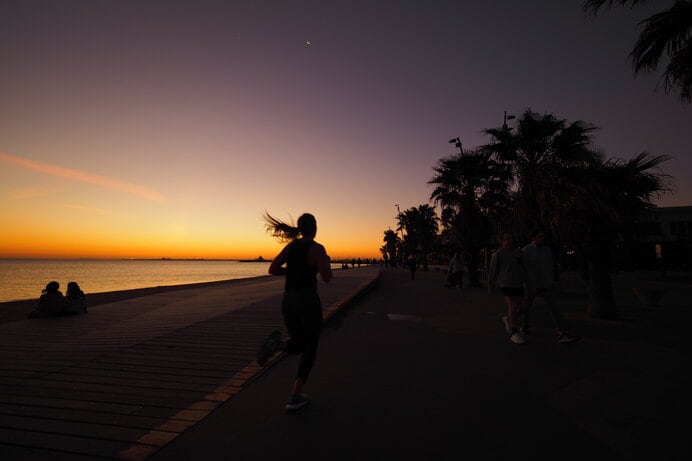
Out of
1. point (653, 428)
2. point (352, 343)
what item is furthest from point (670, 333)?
point (352, 343)

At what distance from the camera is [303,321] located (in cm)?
356

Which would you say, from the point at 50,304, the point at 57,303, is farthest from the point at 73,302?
the point at 50,304

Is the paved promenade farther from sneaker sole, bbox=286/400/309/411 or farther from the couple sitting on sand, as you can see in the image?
the couple sitting on sand

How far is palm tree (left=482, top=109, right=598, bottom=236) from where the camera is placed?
33.0ft

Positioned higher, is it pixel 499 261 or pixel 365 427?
pixel 499 261

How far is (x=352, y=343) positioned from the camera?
6.53 m

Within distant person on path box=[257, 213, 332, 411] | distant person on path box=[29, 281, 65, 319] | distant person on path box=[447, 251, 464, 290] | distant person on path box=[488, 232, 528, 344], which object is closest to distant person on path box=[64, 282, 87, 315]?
distant person on path box=[29, 281, 65, 319]

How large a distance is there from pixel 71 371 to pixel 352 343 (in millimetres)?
4118

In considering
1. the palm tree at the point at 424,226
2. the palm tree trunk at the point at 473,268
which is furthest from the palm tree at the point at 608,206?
the palm tree at the point at 424,226

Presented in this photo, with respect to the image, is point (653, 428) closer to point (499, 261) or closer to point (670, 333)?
point (499, 261)

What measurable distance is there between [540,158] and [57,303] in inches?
584

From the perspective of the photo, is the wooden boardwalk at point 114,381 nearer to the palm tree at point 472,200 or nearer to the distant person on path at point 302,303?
the distant person on path at point 302,303

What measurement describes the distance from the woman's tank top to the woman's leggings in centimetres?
6

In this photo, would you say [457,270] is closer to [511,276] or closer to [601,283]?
[601,283]
